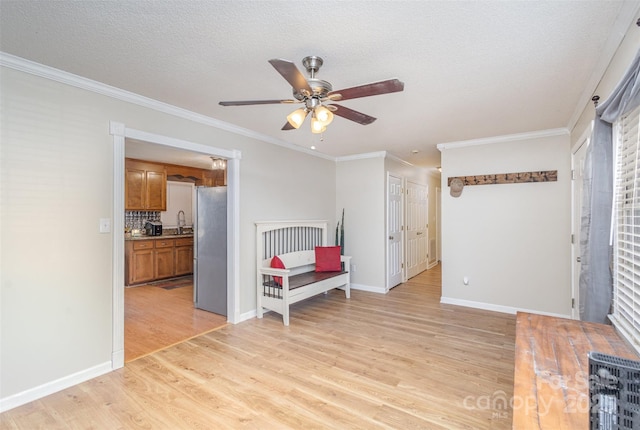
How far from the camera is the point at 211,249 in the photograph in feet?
13.8

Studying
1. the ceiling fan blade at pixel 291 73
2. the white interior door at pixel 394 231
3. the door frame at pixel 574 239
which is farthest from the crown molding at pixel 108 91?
the door frame at pixel 574 239

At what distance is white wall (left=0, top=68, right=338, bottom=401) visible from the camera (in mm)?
2143

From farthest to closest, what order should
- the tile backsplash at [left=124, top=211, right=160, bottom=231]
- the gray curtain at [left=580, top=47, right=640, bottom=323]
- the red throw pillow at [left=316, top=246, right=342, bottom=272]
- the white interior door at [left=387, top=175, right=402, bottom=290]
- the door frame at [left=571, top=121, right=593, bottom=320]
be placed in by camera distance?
1. the tile backsplash at [left=124, top=211, right=160, bottom=231]
2. the white interior door at [left=387, top=175, right=402, bottom=290]
3. the red throw pillow at [left=316, top=246, right=342, bottom=272]
4. the door frame at [left=571, top=121, right=593, bottom=320]
5. the gray curtain at [left=580, top=47, right=640, bottom=323]

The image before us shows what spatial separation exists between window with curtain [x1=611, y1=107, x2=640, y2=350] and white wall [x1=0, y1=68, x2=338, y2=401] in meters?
3.62

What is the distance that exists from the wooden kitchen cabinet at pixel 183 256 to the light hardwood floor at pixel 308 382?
3.23 meters

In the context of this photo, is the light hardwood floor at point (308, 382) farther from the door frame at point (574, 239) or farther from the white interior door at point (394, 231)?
the white interior door at point (394, 231)

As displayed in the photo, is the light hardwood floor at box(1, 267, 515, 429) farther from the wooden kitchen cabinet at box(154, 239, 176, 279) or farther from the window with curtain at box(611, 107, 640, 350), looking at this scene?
the wooden kitchen cabinet at box(154, 239, 176, 279)

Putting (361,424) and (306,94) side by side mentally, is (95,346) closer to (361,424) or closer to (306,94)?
(361,424)

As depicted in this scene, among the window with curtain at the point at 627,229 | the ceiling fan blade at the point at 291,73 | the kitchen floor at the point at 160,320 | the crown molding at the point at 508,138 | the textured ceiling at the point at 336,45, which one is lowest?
the kitchen floor at the point at 160,320

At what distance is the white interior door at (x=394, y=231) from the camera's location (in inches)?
212

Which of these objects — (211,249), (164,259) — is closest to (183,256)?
(164,259)

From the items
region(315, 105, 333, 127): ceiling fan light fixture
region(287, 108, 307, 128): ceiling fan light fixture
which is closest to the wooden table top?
region(315, 105, 333, 127): ceiling fan light fixture

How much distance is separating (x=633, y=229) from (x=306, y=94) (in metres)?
2.02

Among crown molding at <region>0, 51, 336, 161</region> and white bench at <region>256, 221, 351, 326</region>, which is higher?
crown molding at <region>0, 51, 336, 161</region>
